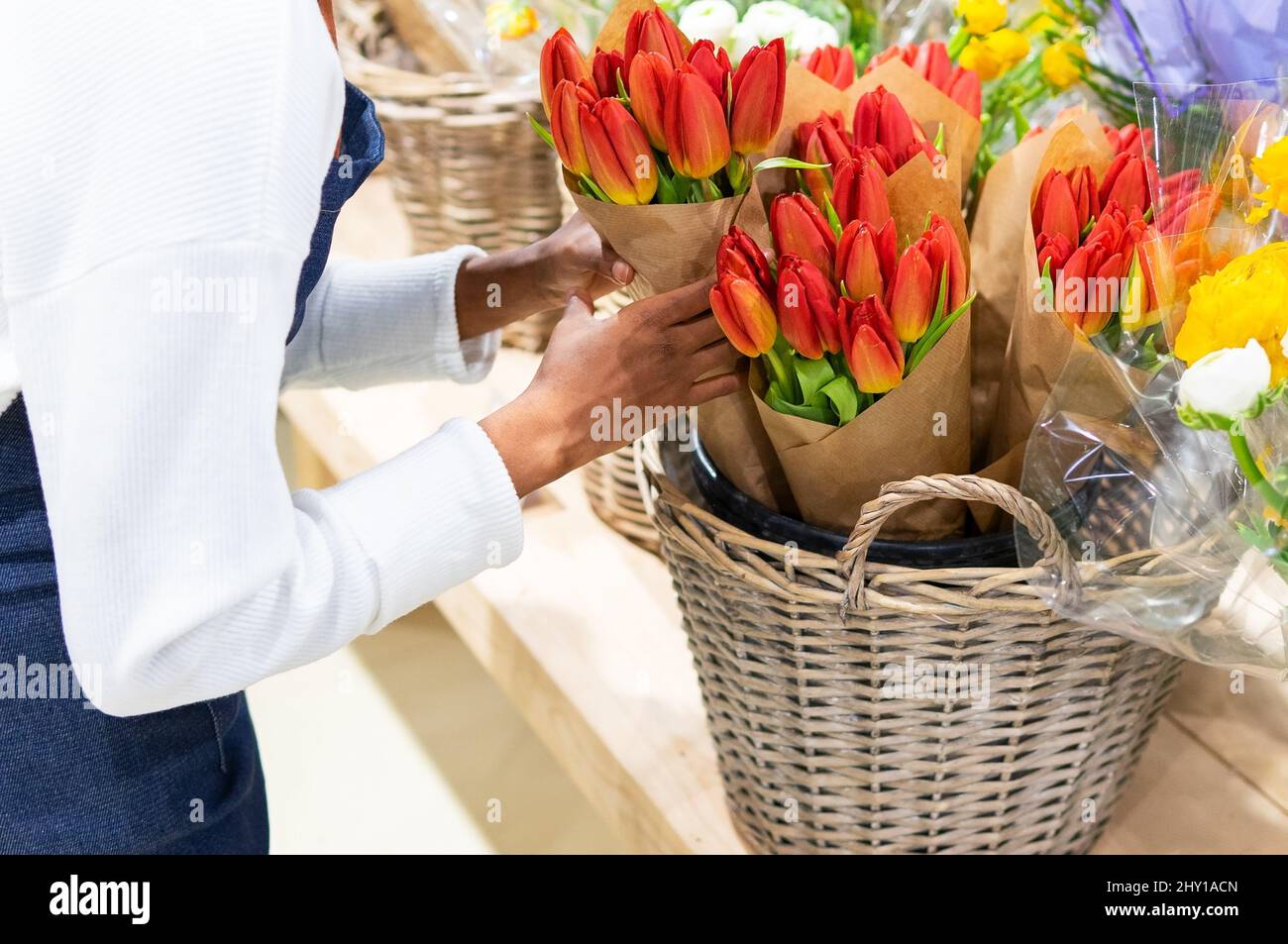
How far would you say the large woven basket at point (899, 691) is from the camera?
615 mm

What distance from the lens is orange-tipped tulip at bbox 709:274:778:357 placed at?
573 mm

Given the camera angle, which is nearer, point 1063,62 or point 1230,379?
point 1230,379

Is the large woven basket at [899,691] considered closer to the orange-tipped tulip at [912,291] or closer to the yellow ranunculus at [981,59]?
the orange-tipped tulip at [912,291]

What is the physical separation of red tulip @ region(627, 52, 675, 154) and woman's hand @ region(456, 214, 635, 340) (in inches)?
5.8

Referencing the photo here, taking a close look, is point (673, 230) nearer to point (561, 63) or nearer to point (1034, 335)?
point (561, 63)

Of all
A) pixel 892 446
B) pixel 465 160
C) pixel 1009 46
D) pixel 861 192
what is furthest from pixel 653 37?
pixel 465 160

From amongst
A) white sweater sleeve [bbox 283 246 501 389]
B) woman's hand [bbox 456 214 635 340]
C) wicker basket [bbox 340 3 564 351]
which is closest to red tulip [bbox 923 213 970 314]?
woman's hand [bbox 456 214 635 340]

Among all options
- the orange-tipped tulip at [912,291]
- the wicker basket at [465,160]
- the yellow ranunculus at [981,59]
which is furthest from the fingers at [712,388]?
the wicker basket at [465,160]

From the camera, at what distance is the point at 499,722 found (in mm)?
1442

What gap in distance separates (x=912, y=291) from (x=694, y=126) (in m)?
0.13

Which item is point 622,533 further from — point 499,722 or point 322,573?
point 322,573

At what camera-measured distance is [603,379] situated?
2.08ft

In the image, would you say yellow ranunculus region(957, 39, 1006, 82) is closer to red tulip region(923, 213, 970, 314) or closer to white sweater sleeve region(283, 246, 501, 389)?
red tulip region(923, 213, 970, 314)
